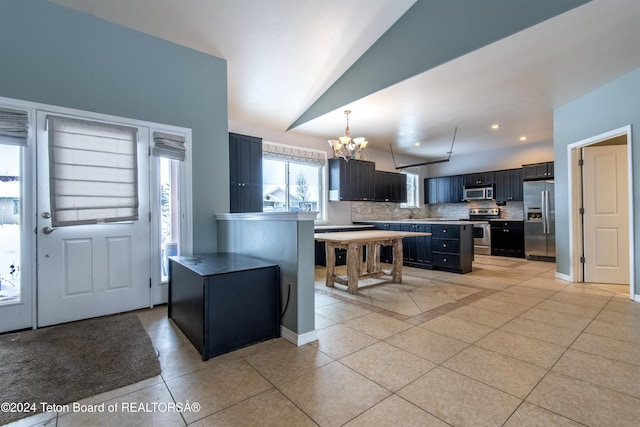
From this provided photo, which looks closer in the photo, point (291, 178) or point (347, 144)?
point (347, 144)

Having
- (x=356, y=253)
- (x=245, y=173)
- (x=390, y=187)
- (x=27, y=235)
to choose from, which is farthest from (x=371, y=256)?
(x=27, y=235)

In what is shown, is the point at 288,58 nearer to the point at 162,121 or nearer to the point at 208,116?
the point at 208,116

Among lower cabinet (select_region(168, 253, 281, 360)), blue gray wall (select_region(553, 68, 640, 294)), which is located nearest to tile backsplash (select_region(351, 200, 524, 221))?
blue gray wall (select_region(553, 68, 640, 294))

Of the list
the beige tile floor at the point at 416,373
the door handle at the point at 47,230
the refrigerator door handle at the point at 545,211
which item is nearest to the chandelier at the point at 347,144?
the beige tile floor at the point at 416,373

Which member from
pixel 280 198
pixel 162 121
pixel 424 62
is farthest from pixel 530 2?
pixel 280 198

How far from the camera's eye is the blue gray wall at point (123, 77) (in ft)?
8.73

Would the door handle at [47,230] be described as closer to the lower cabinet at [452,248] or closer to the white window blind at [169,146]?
the white window blind at [169,146]

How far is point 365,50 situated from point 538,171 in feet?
17.1

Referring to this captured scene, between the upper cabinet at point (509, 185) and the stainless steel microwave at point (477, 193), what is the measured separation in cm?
16

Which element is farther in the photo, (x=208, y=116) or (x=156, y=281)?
(x=208, y=116)

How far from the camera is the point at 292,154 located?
19.4 feet

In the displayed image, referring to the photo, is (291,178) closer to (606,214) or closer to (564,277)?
(564,277)

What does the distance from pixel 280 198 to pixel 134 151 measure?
9.99ft

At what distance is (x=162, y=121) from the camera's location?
334 centimetres
